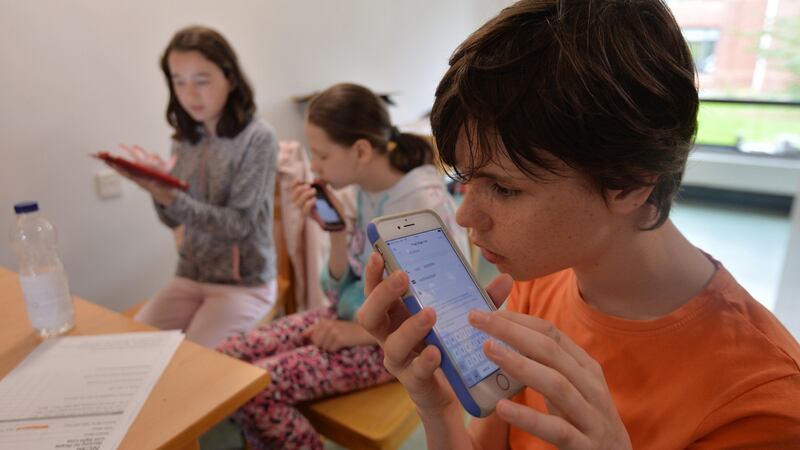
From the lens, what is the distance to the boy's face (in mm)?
563

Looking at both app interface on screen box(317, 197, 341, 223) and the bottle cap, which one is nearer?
the bottle cap

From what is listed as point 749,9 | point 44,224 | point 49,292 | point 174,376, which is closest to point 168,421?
point 174,376

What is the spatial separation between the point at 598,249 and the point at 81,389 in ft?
2.51

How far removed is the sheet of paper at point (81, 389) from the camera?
0.65m

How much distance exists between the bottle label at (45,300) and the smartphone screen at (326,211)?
62 centimetres

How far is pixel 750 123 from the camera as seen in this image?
13.8 ft

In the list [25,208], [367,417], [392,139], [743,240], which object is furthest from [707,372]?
[743,240]

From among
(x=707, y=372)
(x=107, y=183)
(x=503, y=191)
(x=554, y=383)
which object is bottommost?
(x=107, y=183)

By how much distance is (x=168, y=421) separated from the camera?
26.8 inches

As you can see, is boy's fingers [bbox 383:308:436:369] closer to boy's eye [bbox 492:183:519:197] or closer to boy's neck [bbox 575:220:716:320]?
boy's eye [bbox 492:183:519:197]

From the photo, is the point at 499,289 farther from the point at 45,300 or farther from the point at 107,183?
the point at 107,183

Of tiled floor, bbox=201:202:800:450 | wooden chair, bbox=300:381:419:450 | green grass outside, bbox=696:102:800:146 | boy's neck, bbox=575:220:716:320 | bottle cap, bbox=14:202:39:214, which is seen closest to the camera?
boy's neck, bbox=575:220:716:320

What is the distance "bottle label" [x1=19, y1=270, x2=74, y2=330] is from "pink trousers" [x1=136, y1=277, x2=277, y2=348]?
0.52m

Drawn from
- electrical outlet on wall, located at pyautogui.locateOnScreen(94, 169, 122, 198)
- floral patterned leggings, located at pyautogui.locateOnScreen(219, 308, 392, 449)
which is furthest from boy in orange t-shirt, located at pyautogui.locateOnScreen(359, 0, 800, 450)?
electrical outlet on wall, located at pyautogui.locateOnScreen(94, 169, 122, 198)
